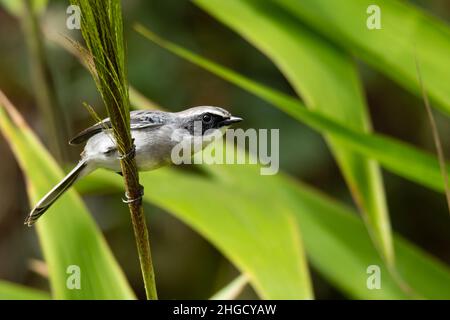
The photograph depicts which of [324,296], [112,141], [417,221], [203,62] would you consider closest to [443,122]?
[417,221]

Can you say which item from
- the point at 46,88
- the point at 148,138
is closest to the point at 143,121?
the point at 148,138

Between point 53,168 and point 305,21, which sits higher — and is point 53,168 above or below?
below

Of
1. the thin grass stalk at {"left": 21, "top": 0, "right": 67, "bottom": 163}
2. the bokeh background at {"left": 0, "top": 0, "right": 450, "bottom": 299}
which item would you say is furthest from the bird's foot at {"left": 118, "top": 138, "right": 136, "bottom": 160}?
the bokeh background at {"left": 0, "top": 0, "right": 450, "bottom": 299}

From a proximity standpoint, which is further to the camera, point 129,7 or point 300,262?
point 129,7

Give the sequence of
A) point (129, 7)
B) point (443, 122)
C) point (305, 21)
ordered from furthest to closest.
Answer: point (443, 122), point (129, 7), point (305, 21)

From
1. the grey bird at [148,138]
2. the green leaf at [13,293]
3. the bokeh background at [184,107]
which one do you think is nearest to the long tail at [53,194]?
the grey bird at [148,138]

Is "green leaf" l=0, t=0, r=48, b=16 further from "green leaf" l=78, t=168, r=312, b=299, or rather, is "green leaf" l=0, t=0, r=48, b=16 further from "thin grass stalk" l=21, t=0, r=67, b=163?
"green leaf" l=78, t=168, r=312, b=299

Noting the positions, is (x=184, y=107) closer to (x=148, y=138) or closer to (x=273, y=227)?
(x=273, y=227)
